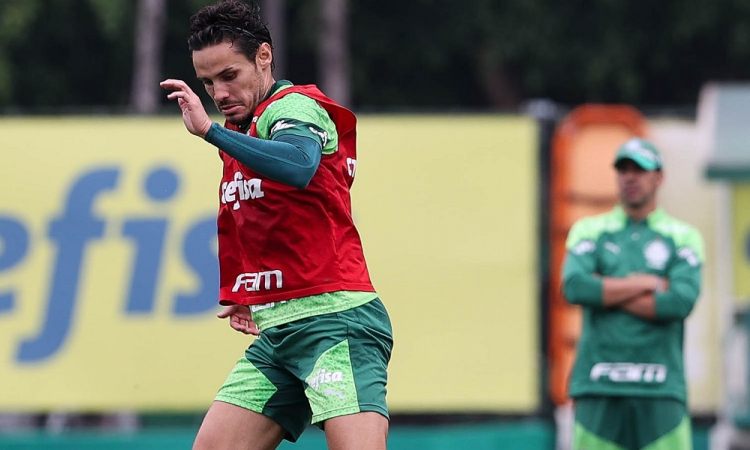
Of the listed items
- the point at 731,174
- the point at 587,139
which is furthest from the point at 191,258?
the point at 731,174

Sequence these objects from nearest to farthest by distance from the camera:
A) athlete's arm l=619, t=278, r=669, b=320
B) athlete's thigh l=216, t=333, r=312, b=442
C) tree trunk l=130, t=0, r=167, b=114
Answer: athlete's thigh l=216, t=333, r=312, b=442
athlete's arm l=619, t=278, r=669, b=320
tree trunk l=130, t=0, r=167, b=114

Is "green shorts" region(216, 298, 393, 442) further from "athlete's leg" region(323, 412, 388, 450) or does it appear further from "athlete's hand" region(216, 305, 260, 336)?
"athlete's hand" region(216, 305, 260, 336)

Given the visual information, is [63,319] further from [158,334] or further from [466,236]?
[466,236]

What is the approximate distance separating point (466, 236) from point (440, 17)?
16.7m

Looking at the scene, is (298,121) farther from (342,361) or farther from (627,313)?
(627,313)

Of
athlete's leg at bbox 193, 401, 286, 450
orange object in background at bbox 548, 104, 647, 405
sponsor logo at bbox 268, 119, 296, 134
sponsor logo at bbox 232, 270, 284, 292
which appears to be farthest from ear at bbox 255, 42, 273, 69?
orange object in background at bbox 548, 104, 647, 405

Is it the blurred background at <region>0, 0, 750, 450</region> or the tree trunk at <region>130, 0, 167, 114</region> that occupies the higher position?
the tree trunk at <region>130, 0, 167, 114</region>

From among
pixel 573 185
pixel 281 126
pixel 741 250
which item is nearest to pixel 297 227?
pixel 281 126

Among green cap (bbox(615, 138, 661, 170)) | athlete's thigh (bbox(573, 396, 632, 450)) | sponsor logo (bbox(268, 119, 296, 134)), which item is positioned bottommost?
athlete's thigh (bbox(573, 396, 632, 450))

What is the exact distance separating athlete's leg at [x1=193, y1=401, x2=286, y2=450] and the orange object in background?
16.4 feet

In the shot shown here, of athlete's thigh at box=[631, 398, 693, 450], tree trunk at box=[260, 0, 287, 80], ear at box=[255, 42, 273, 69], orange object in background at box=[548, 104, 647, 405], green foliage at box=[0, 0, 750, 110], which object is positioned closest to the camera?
ear at box=[255, 42, 273, 69]

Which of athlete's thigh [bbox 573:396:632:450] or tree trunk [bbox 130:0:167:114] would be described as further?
tree trunk [bbox 130:0:167:114]

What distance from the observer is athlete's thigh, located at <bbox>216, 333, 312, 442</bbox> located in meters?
4.90

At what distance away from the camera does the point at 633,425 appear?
268 inches
